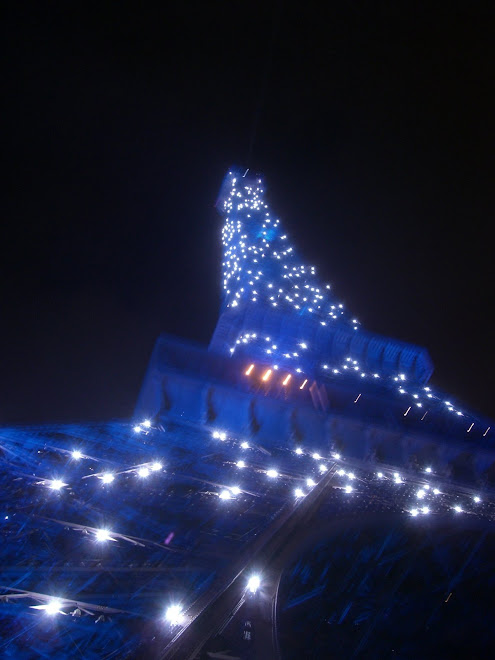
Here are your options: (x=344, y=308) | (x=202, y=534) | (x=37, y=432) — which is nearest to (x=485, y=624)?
(x=202, y=534)

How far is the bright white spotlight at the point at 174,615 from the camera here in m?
2.27

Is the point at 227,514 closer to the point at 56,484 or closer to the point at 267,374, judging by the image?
the point at 56,484

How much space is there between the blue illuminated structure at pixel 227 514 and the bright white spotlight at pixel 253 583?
0.16m

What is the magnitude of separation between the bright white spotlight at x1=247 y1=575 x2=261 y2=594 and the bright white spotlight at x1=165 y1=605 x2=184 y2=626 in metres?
0.66

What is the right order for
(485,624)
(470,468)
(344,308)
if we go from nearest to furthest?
(485,624)
(470,468)
(344,308)

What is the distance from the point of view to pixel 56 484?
14.1 ft

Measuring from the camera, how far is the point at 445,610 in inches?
257

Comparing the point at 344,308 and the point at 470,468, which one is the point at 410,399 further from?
the point at 344,308

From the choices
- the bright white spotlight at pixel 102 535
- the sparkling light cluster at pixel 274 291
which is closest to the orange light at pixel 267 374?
the sparkling light cluster at pixel 274 291

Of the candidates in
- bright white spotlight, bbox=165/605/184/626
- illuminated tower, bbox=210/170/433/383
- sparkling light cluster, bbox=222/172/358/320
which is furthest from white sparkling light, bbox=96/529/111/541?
sparkling light cluster, bbox=222/172/358/320

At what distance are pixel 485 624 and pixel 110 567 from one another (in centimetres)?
731

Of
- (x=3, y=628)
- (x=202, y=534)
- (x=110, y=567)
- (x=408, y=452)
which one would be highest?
(x=3, y=628)

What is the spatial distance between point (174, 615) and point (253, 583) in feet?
2.69

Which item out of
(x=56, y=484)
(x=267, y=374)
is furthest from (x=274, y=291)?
(x=56, y=484)
